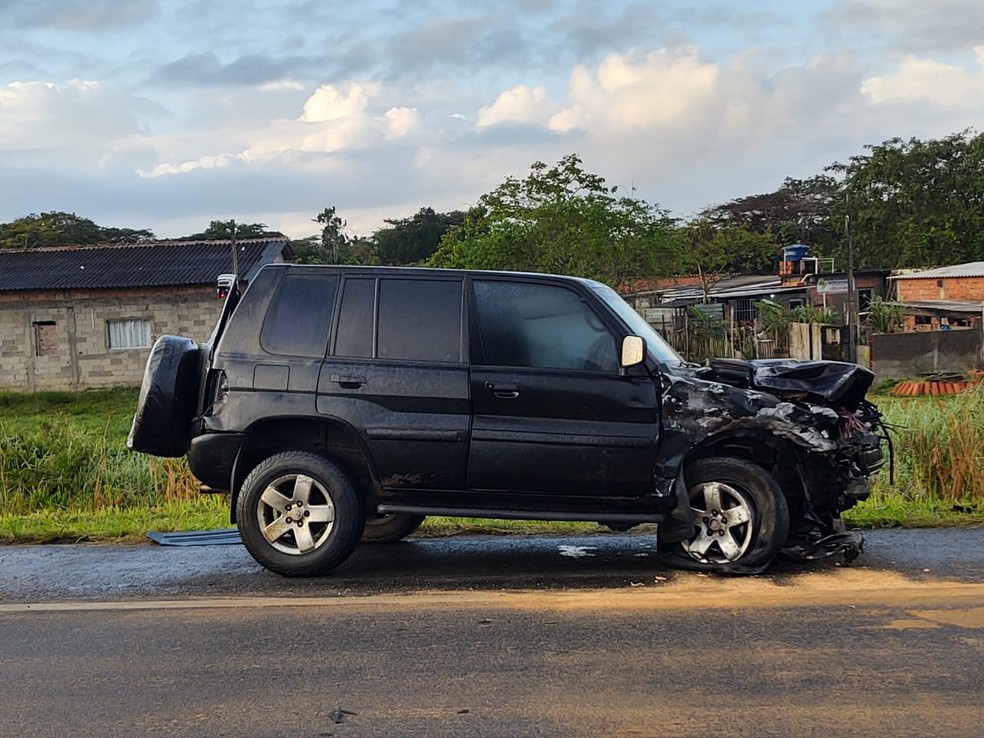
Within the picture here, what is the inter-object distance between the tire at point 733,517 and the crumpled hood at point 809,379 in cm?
55

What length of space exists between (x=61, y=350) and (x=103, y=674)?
27659 millimetres

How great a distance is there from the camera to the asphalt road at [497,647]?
3889mm

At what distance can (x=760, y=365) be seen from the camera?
657 cm

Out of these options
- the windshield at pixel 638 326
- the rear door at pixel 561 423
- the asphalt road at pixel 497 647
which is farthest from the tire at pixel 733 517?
the windshield at pixel 638 326

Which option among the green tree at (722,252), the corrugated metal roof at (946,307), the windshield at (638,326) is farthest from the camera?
the green tree at (722,252)

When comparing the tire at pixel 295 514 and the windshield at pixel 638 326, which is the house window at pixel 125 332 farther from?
the windshield at pixel 638 326

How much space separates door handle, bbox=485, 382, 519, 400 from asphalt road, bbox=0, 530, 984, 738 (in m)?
1.13

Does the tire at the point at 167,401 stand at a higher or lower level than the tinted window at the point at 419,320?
lower

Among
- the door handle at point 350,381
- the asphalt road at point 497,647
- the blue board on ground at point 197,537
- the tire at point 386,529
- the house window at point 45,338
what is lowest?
the asphalt road at point 497,647

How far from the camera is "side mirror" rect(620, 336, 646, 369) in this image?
5918 millimetres

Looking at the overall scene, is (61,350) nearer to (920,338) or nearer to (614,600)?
(920,338)

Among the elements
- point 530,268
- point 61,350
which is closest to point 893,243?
point 530,268

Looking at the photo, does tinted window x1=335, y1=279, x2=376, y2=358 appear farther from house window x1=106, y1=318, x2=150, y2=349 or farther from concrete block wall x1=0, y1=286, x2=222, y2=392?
house window x1=106, y1=318, x2=150, y2=349

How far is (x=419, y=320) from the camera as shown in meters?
6.28
